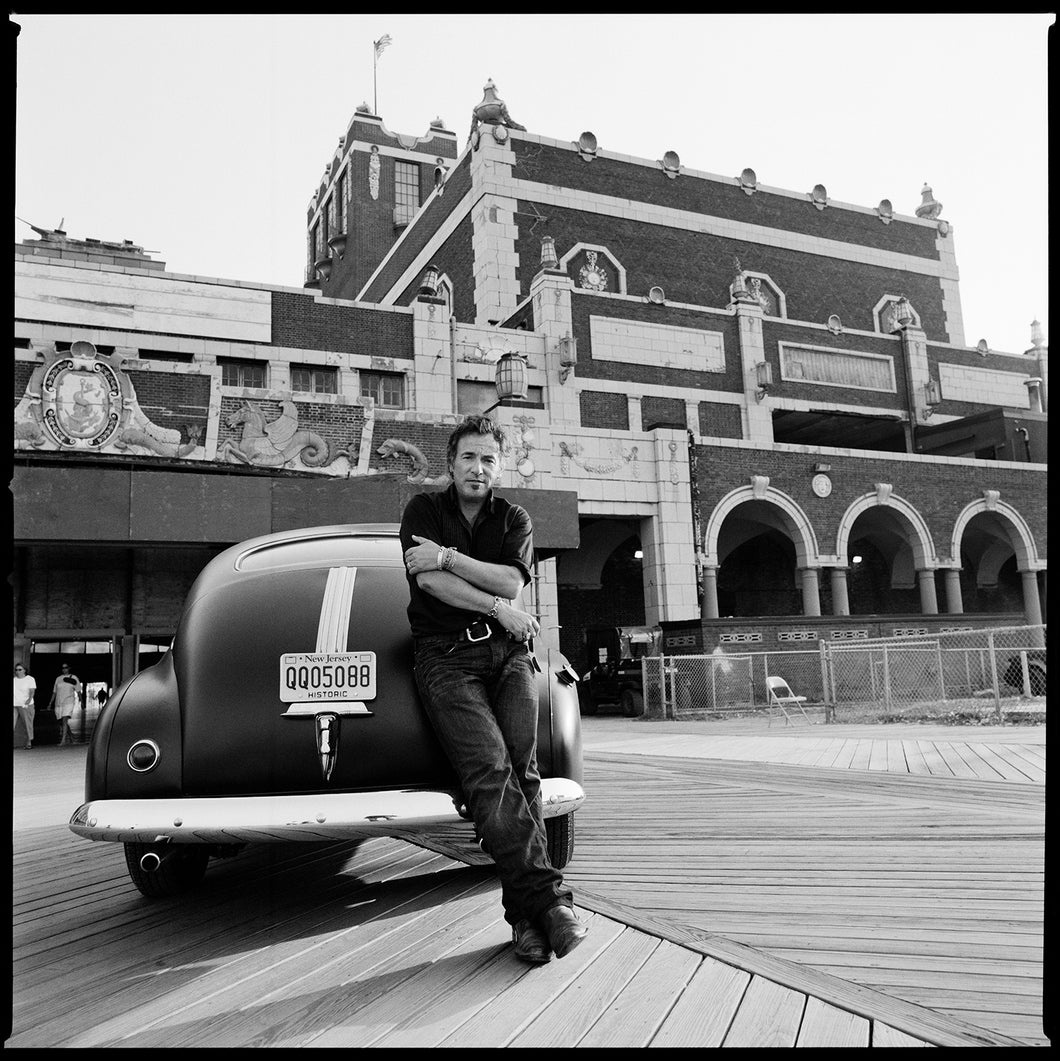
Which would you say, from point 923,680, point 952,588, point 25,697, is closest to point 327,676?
point 25,697

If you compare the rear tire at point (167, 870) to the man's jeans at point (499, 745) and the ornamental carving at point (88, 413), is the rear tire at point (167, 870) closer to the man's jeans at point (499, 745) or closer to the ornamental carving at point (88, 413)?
the man's jeans at point (499, 745)

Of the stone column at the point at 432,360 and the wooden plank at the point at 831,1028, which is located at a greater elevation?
the stone column at the point at 432,360

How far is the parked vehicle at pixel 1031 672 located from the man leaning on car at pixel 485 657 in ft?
43.9

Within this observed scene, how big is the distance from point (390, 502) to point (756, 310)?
16.3 m

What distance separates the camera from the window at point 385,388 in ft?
77.2

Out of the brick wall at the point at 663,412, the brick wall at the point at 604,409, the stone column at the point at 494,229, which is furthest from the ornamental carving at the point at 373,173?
the brick wall at the point at 663,412

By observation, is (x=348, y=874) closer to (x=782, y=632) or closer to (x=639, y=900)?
(x=639, y=900)

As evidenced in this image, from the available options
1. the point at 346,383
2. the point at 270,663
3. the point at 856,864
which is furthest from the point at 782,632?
the point at 270,663

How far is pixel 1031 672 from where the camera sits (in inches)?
630

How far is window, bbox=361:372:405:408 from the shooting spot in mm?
23531

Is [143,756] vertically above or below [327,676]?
below

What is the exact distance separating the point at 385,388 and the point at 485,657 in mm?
21207

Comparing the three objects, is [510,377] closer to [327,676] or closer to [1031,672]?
[1031,672]

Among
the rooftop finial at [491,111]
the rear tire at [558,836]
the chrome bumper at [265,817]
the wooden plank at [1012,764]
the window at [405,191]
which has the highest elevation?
the window at [405,191]
